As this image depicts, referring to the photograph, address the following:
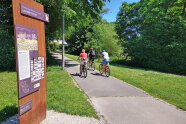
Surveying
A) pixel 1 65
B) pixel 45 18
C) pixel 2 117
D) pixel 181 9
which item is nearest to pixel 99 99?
pixel 2 117

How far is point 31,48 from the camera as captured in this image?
8.61 feet

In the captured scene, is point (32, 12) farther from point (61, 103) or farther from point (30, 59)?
point (61, 103)

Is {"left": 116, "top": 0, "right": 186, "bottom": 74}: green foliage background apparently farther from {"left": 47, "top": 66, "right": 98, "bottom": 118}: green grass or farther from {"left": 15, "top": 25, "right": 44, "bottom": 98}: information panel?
{"left": 15, "top": 25, "right": 44, "bottom": 98}: information panel

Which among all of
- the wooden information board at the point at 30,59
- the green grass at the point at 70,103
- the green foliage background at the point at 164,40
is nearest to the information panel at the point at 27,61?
the wooden information board at the point at 30,59

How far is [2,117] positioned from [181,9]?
2264cm

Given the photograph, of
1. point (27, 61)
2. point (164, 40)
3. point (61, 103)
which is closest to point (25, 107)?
point (27, 61)

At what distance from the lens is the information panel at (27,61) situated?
232 centimetres

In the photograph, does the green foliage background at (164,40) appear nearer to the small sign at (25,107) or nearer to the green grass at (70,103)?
the green grass at (70,103)

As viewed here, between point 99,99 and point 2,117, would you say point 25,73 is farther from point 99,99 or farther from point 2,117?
point 99,99

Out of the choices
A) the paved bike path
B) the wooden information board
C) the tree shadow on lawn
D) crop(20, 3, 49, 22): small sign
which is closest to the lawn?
the tree shadow on lawn

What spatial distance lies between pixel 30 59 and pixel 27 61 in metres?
0.11

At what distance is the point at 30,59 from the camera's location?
2.59 m

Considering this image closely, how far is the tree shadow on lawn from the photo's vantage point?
128 inches

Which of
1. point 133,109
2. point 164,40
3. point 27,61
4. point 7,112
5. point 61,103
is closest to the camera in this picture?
point 27,61
